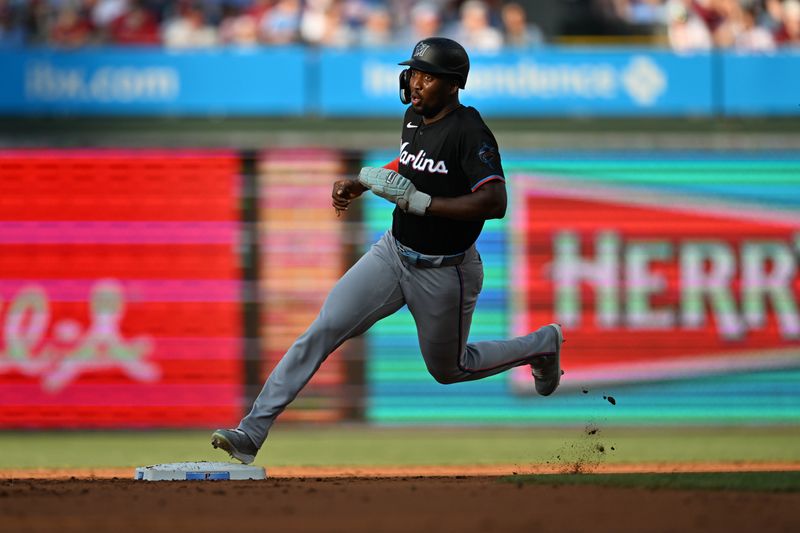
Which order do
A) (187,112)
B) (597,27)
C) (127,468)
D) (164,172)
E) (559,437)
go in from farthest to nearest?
(597,27), (187,112), (164,172), (559,437), (127,468)

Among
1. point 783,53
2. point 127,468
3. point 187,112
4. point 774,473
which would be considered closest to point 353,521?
point 774,473

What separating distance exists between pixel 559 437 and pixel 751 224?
2444 mm

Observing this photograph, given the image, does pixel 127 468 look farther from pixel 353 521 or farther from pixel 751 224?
pixel 751 224

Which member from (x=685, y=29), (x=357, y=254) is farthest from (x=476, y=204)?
(x=685, y=29)

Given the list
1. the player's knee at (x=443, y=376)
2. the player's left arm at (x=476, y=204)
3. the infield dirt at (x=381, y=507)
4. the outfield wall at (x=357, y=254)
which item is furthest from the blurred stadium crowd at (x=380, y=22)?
the infield dirt at (x=381, y=507)

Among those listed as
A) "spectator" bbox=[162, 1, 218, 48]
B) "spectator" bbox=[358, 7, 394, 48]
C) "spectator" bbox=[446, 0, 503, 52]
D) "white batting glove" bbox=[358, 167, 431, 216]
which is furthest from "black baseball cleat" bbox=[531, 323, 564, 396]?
"spectator" bbox=[162, 1, 218, 48]

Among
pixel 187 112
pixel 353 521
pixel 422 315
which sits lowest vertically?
pixel 353 521

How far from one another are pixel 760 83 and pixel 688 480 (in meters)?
6.92

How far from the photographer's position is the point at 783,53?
534 inches

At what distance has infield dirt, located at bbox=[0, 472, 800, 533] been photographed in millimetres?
5852

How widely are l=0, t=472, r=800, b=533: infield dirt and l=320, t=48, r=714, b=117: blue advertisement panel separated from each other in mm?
6696

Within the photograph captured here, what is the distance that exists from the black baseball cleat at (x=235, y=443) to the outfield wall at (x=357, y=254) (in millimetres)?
5208

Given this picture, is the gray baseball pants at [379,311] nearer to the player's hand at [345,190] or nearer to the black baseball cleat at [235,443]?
the black baseball cleat at [235,443]

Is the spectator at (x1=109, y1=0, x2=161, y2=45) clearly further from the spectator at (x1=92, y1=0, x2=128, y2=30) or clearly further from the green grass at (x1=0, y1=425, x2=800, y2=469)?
the green grass at (x1=0, y1=425, x2=800, y2=469)
